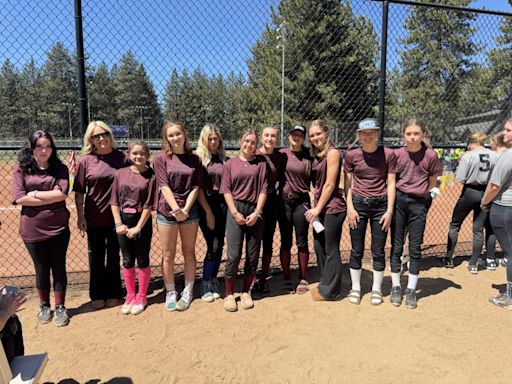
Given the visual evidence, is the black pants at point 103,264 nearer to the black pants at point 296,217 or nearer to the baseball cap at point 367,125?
the black pants at point 296,217

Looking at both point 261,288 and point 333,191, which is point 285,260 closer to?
point 261,288

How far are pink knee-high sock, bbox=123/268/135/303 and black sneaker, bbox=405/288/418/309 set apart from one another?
288cm

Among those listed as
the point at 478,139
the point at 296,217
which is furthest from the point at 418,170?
the point at 478,139

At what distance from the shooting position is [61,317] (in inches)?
143

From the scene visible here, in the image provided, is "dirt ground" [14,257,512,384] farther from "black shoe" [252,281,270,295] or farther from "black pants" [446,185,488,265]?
"black pants" [446,185,488,265]

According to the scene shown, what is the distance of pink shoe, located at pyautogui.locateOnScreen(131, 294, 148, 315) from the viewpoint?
3859 mm

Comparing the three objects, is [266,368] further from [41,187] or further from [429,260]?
[429,260]

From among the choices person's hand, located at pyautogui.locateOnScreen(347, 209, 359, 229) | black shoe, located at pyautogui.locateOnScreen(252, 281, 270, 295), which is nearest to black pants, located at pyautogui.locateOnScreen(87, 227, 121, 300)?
black shoe, located at pyautogui.locateOnScreen(252, 281, 270, 295)

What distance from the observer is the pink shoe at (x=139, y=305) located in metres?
3.86

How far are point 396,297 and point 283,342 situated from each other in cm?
148

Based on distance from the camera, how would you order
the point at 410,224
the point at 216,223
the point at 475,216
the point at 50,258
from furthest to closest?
the point at 475,216 < the point at 216,223 < the point at 410,224 < the point at 50,258

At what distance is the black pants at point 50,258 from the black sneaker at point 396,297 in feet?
11.0

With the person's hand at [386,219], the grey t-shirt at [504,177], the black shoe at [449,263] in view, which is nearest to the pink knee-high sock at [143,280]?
the person's hand at [386,219]

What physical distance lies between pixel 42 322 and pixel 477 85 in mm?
11445
